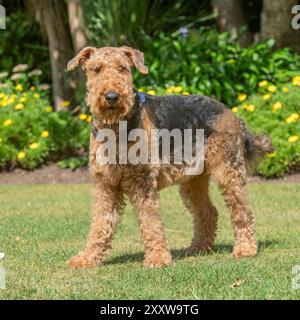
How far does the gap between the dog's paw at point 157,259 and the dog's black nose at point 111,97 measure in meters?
1.15

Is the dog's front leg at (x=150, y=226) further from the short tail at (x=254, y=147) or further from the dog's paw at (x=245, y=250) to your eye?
the short tail at (x=254, y=147)

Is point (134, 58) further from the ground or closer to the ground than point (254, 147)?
further from the ground

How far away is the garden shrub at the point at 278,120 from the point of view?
988 cm

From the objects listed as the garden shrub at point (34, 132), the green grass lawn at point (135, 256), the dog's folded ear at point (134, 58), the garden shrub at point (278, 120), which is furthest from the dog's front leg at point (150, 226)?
the garden shrub at point (34, 132)

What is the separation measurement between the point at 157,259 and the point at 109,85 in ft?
4.22

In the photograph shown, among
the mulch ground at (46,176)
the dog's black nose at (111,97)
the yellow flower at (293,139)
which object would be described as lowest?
the mulch ground at (46,176)

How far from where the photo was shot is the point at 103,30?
13.1 metres

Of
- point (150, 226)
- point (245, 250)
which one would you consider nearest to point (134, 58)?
point (150, 226)

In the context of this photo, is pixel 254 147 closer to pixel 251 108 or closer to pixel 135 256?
pixel 135 256

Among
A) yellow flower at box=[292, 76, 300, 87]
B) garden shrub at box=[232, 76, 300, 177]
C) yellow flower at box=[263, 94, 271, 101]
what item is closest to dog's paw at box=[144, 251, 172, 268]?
garden shrub at box=[232, 76, 300, 177]

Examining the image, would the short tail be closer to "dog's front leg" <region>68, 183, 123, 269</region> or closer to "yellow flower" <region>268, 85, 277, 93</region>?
"dog's front leg" <region>68, 183, 123, 269</region>

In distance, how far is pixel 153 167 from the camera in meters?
5.63

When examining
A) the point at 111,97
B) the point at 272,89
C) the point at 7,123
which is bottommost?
the point at 7,123

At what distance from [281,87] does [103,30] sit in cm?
360
